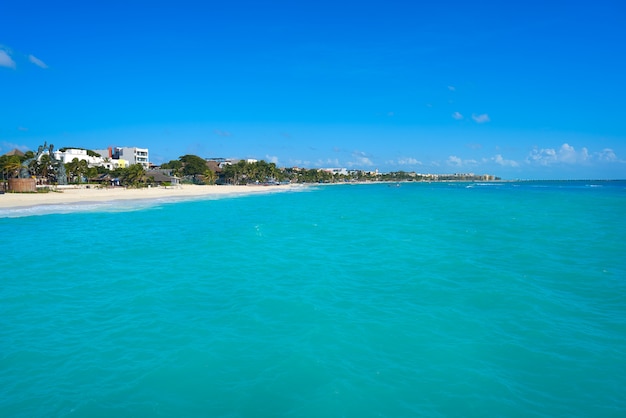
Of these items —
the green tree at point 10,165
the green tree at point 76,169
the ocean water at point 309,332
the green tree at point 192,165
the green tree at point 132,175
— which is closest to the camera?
the ocean water at point 309,332

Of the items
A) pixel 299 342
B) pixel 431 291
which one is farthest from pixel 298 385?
pixel 431 291

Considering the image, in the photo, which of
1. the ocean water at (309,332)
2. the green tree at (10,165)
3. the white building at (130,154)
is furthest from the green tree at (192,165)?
the ocean water at (309,332)

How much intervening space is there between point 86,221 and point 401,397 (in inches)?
1095

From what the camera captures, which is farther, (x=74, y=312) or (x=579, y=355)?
(x=74, y=312)

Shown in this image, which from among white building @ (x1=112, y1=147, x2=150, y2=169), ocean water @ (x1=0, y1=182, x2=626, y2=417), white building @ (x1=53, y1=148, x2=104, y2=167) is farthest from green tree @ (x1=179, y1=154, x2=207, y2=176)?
ocean water @ (x1=0, y1=182, x2=626, y2=417)

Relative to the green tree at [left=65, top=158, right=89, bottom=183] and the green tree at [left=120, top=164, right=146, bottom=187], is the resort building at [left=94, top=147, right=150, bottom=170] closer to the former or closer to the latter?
the green tree at [left=65, top=158, right=89, bottom=183]

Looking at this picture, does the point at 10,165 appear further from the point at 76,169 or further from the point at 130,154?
the point at 130,154

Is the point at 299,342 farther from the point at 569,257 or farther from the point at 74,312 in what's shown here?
the point at 569,257

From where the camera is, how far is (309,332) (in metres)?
8.47

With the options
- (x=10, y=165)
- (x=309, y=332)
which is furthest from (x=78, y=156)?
(x=309, y=332)

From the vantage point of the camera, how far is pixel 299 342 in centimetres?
798

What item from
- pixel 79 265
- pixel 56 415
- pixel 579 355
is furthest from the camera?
pixel 79 265

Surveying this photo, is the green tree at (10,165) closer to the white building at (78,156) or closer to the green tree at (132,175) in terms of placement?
the green tree at (132,175)

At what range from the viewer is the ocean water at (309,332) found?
601 cm
